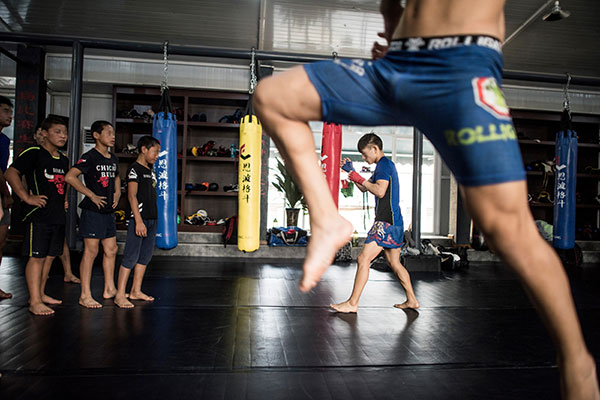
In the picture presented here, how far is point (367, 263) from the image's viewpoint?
3.29m

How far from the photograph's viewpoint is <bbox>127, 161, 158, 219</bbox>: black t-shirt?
3.36 m

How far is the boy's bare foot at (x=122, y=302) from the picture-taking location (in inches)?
127

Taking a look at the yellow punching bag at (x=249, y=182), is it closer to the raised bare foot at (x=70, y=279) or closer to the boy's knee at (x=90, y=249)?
the boy's knee at (x=90, y=249)

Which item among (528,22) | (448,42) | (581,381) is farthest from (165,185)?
(528,22)

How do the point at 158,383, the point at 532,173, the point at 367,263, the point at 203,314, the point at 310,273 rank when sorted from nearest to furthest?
the point at 310,273
the point at 158,383
the point at 203,314
the point at 367,263
the point at 532,173

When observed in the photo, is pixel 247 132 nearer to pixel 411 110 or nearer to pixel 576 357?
pixel 411 110

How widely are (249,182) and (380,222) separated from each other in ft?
4.35

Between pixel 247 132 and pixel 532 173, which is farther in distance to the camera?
pixel 532 173

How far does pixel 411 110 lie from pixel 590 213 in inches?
369

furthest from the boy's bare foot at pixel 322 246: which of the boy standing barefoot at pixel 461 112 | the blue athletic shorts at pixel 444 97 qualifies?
the blue athletic shorts at pixel 444 97

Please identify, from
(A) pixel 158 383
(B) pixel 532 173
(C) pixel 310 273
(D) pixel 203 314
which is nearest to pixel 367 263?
(D) pixel 203 314

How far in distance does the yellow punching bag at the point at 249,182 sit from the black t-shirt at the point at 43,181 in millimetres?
1499

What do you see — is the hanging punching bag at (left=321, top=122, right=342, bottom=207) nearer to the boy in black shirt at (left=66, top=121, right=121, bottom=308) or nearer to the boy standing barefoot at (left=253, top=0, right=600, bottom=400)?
the boy in black shirt at (left=66, top=121, right=121, bottom=308)

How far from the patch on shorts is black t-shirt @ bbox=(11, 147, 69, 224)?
315 cm
